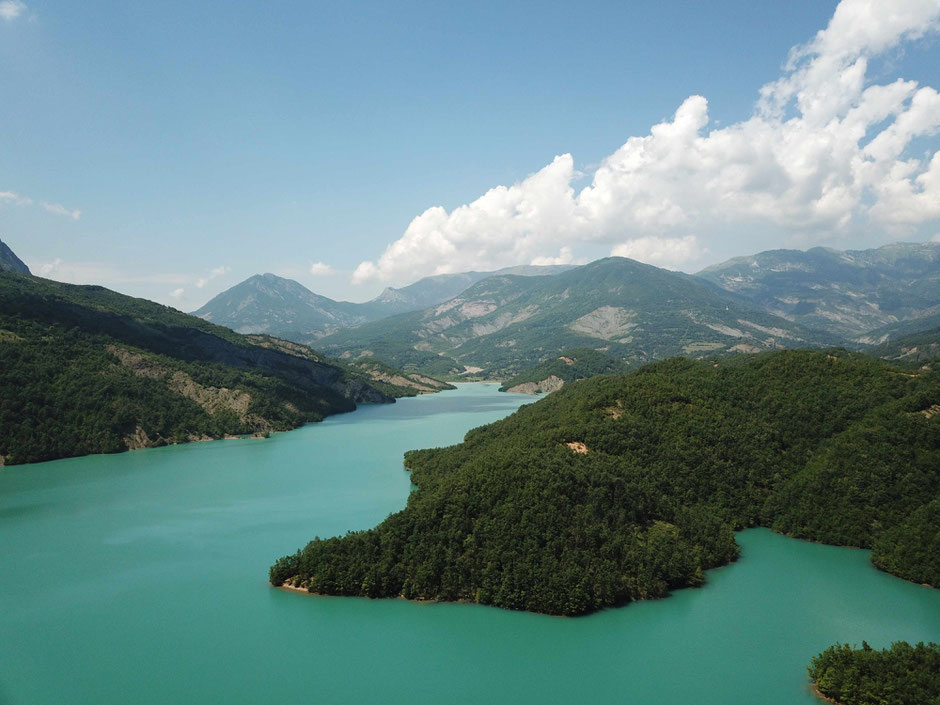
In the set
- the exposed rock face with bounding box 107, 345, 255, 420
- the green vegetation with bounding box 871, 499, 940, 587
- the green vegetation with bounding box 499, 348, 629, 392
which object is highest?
the green vegetation with bounding box 499, 348, 629, 392

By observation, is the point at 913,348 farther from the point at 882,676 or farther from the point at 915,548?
the point at 882,676

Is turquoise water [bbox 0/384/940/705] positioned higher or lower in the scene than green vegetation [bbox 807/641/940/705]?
lower

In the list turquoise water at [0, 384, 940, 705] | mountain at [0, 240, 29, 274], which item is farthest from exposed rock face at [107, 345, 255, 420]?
mountain at [0, 240, 29, 274]

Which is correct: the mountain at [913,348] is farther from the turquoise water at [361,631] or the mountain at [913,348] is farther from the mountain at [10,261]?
the mountain at [10,261]

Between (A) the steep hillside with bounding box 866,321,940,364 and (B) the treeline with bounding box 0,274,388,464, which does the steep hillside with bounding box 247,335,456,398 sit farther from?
(A) the steep hillside with bounding box 866,321,940,364

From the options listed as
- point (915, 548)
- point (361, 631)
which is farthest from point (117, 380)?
point (915, 548)

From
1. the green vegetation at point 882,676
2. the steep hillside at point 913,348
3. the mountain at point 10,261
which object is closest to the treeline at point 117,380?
the mountain at point 10,261

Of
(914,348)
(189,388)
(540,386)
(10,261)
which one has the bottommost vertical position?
(189,388)

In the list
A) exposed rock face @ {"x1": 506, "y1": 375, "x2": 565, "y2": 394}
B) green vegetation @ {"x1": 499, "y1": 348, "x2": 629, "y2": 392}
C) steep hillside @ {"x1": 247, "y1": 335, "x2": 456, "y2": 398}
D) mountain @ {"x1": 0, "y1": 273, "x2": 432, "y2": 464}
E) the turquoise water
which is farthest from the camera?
green vegetation @ {"x1": 499, "y1": 348, "x2": 629, "y2": 392}
